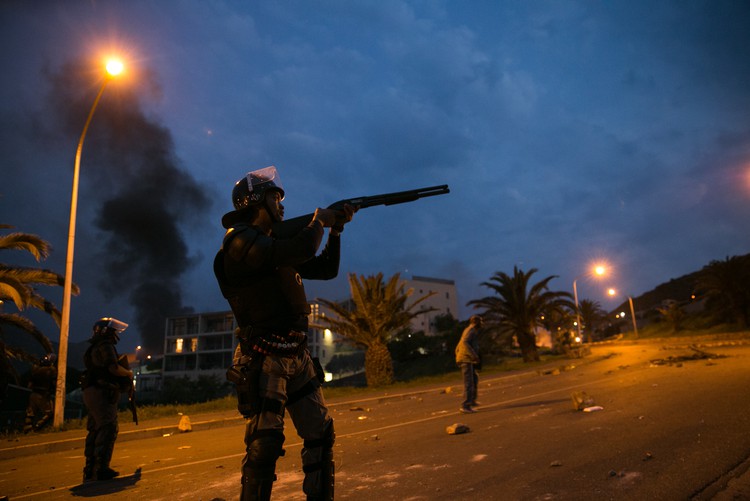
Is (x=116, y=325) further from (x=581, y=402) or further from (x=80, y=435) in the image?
(x=581, y=402)

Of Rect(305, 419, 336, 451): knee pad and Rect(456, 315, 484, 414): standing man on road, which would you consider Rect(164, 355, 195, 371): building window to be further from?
Rect(305, 419, 336, 451): knee pad

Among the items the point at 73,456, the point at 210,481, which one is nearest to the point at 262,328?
the point at 210,481

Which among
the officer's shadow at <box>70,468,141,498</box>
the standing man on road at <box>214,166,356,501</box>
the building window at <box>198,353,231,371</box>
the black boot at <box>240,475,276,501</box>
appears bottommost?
the building window at <box>198,353,231,371</box>

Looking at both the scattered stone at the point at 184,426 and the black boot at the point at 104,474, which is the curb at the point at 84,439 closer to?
the scattered stone at the point at 184,426

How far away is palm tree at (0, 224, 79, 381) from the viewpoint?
478 inches

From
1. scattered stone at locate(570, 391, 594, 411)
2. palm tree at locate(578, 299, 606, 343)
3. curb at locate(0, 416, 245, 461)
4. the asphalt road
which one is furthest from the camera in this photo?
palm tree at locate(578, 299, 606, 343)

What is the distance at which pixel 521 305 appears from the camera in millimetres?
26547

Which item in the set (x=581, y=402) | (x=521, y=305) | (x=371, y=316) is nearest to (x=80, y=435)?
(x=581, y=402)

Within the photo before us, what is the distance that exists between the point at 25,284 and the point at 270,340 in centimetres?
1390

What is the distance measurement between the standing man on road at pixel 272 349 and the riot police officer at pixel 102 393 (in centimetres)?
370

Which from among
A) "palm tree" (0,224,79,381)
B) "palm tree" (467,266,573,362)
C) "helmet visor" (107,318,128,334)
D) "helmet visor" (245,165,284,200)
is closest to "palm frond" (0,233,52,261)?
"palm tree" (0,224,79,381)

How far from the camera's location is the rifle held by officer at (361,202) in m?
3.02

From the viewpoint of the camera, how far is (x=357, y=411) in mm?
11398

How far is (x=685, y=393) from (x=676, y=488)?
18.7 feet
